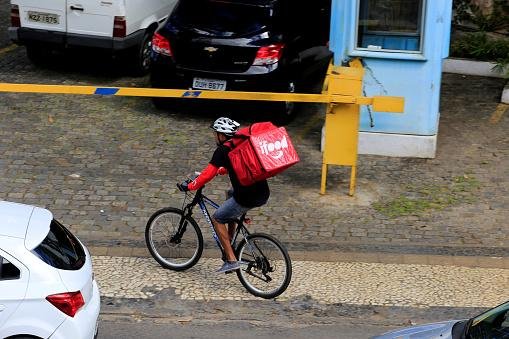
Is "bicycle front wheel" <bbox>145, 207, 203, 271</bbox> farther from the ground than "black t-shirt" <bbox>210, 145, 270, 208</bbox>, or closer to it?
closer to it

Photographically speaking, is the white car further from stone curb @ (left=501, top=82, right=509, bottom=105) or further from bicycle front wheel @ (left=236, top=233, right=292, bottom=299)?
stone curb @ (left=501, top=82, right=509, bottom=105)

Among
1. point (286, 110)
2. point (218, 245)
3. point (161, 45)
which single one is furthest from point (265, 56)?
point (218, 245)

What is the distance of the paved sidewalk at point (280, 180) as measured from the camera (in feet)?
29.4

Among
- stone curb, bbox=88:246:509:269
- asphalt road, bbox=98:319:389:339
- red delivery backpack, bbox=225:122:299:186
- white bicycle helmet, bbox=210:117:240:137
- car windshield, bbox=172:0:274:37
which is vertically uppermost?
car windshield, bbox=172:0:274:37

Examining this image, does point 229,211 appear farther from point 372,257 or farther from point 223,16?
point 223,16

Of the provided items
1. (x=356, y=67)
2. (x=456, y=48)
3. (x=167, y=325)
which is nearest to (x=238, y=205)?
(x=167, y=325)

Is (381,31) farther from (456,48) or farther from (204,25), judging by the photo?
(456,48)

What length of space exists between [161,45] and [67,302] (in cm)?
627

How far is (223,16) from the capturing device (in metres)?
11.8

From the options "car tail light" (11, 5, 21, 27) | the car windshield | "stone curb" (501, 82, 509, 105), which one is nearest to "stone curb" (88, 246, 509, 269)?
the car windshield

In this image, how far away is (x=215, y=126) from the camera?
7.50 meters

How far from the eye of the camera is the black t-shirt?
7410mm

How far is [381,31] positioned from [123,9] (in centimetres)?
418

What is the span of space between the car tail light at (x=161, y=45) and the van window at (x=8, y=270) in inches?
239
